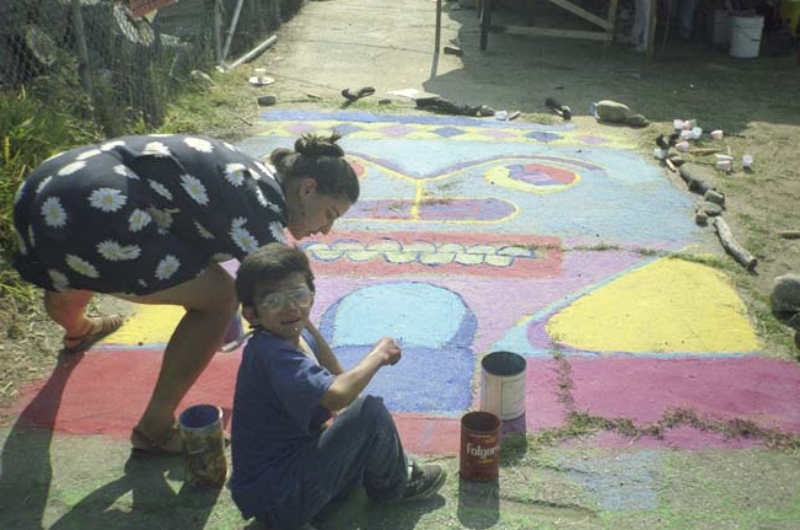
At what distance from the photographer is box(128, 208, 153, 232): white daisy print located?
2869 millimetres

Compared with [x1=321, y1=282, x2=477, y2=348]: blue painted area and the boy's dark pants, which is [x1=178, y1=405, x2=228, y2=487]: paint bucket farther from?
[x1=321, y1=282, x2=477, y2=348]: blue painted area

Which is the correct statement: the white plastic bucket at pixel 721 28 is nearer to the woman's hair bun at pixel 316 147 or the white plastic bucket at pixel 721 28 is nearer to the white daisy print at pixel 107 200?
the woman's hair bun at pixel 316 147

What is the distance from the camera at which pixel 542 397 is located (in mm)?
3688

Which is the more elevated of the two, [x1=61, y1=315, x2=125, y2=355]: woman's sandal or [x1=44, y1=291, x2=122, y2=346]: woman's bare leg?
[x1=44, y1=291, x2=122, y2=346]: woman's bare leg

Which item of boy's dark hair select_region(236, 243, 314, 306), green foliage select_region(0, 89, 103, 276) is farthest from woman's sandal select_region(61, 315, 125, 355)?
boy's dark hair select_region(236, 243, 314, 306)

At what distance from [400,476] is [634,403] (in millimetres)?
1185

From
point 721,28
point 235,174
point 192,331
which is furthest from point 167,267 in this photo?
point 721,28

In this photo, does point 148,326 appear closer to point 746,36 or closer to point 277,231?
point 277,231

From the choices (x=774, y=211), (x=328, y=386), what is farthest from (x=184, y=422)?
(x=774, y=211)

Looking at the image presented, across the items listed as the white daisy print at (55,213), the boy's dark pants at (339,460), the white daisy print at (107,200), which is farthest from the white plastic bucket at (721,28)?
the white daisy print at (55,213)

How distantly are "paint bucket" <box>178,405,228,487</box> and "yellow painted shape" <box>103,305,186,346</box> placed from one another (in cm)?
117

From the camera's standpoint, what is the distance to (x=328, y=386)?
2.58 meters

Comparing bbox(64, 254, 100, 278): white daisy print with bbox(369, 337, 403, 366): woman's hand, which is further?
bbox(64, 254, 100, 278): white daisy print

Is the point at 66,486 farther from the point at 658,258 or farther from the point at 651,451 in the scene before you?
the point at 658,258
